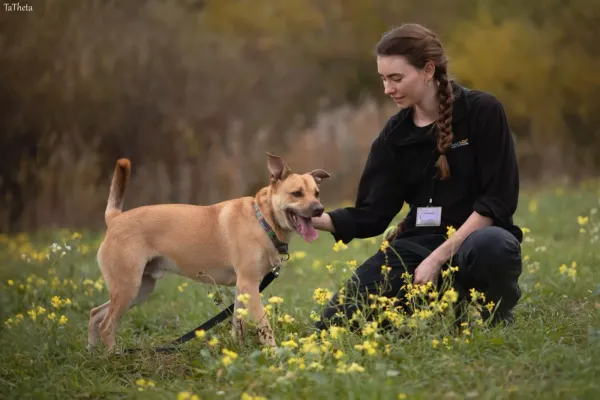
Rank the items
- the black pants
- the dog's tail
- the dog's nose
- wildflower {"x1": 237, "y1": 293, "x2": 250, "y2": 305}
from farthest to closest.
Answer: the dog's tail
the dog's nose
the black pants
wildflower {"x1": 237, "y1": 293, "x2": 250, "y2": 305}

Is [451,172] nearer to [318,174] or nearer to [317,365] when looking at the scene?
[318,174]

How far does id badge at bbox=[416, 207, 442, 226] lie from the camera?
180 inches

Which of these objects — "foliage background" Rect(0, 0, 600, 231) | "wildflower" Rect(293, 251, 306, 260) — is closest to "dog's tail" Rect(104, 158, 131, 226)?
"wildflower" Rect(293, 251, 306, 260)

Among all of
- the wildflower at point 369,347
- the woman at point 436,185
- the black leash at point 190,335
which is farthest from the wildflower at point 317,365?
the black leash at point 190,335

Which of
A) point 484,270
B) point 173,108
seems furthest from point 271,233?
point 173,108

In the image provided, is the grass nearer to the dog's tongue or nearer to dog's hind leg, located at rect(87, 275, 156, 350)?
dog's hind leg, located at rect(87, 275, 156, 350)

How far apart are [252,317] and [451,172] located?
55.6 inches

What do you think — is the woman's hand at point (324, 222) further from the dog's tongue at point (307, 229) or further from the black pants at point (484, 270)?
the black pants at point (484, 270)

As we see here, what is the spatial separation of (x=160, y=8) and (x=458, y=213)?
11.6 m

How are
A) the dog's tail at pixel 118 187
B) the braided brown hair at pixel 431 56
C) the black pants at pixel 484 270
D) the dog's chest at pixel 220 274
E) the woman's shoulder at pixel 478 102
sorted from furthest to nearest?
the dog's tail at pixel 118 187
the dog's chest at pixel 220 274
the woman's shoulder at pixel 478 102
the braided brown hair at pixel 431 56
the black pants at pixel 484 270

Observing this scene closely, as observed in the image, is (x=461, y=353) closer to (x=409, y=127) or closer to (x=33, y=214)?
(x=409, y=127)

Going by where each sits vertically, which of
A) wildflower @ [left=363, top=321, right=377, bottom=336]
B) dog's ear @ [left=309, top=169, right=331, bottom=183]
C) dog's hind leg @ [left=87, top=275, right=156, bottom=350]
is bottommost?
dog's hind leg @ [left=87, top=275, right=156, bottom=350]

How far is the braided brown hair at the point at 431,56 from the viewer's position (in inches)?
171

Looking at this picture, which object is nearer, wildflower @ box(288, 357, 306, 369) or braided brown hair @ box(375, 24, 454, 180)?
wildflower @ box(288, 357, 306, 369)
